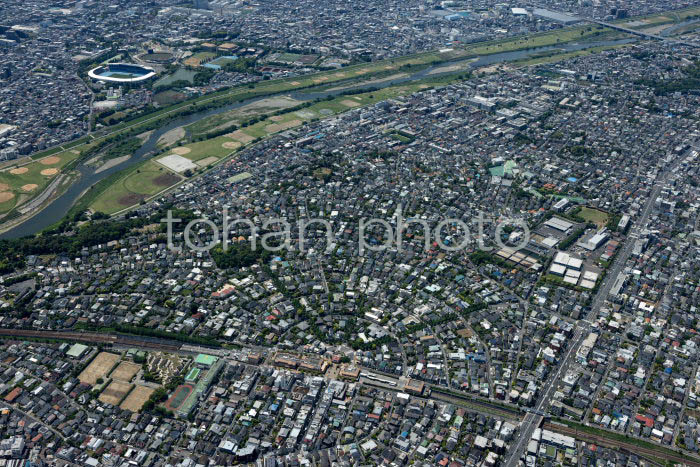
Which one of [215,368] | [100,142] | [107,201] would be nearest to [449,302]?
[215,368]

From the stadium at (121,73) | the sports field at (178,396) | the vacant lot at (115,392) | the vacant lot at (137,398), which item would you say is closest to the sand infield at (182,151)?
the stadium at (121,73)

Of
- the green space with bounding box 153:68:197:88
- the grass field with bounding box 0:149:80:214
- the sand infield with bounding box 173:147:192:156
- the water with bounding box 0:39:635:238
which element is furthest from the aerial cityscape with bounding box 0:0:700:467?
the sand infield with bounding box 173:147:192:156

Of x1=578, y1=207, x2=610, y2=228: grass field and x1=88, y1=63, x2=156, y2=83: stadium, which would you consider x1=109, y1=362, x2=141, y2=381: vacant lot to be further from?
x1=88, y1=63, x2=156, y2=83: stadium

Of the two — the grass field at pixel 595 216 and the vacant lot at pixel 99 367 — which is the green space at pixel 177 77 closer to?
the vacant lot at pixel 99 367

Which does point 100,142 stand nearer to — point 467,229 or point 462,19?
point 467,229

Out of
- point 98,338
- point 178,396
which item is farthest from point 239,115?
point 178,396
